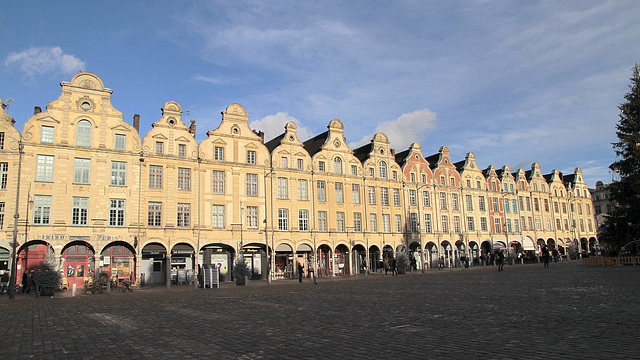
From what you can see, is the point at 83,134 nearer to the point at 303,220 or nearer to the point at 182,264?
the point at 182,264

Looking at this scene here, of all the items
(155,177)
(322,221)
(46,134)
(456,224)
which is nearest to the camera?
(46,134)

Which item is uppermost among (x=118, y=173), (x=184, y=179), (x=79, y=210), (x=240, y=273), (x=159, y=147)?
(x=159, y=147)

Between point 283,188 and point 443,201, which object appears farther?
point 443,201

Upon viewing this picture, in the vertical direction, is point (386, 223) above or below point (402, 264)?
above

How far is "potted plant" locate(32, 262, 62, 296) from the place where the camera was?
2658 cm

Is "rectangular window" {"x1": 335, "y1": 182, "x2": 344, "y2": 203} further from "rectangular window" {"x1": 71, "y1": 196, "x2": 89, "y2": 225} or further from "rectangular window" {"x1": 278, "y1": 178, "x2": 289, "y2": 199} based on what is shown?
"rectangular window" {"x1": 71, "y1": 196, "x2": 89, "y2": 225}

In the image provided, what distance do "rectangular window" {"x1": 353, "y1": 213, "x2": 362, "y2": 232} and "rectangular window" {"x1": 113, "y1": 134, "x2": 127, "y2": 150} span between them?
23.7 metres

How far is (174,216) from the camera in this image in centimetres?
3856

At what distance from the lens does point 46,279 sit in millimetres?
26719

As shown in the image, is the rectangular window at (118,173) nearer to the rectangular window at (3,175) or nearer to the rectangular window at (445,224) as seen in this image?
the rectangular window at (3,175)

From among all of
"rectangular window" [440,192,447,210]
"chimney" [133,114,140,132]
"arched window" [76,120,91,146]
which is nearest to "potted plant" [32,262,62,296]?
"arched window" [76,120,91,146]

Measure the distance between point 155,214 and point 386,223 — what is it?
83.2ft

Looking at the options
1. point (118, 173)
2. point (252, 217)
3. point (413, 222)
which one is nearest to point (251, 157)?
point (252, 217)

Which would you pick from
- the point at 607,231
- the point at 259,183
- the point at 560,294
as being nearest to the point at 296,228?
the point at 259,183
